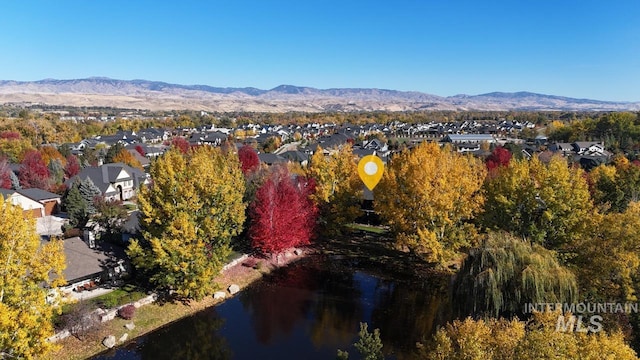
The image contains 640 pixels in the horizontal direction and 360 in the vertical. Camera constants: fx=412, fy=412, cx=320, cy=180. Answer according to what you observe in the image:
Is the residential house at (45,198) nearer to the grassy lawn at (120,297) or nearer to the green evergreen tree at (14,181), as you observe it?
the green evergreen tree at (14,181)

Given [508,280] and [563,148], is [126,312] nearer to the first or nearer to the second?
[508,280]

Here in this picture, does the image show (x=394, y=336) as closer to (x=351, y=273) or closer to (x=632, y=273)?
(x=351, y=273)

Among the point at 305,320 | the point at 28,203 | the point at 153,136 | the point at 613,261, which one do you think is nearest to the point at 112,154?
the point at 28,203

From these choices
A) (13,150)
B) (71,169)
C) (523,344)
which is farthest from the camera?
(13,150)

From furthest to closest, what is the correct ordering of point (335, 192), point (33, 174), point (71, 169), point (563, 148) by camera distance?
point (563, 148), point (71, 169), point (33, 174), point (335, 192)

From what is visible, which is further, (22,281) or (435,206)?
(435,206)

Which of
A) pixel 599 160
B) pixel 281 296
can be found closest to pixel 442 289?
pixel 281 296

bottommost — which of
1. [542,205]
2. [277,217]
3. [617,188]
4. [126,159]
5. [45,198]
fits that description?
[45,198]

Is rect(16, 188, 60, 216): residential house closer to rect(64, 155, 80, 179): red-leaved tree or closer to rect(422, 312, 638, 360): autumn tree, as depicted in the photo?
rect(64, 155, 80, 179): red-leaved tree
